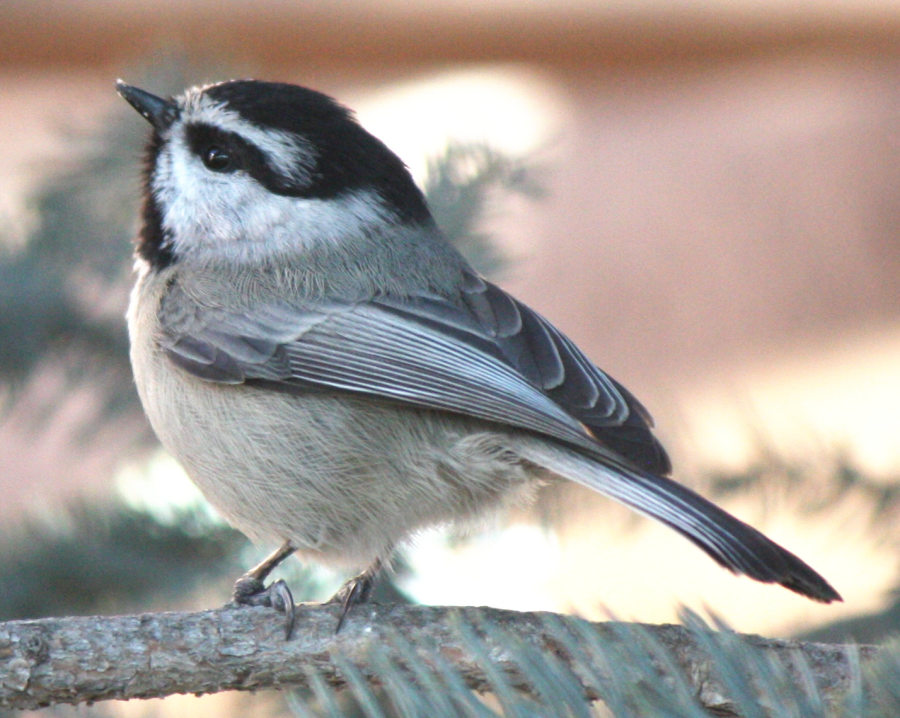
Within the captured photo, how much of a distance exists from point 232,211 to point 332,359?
0.31m

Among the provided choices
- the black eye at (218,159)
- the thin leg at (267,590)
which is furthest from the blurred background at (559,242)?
the black eye at (218,159)

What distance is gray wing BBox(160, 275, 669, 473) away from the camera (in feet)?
3.87

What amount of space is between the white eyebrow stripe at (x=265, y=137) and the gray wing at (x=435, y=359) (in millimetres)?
188

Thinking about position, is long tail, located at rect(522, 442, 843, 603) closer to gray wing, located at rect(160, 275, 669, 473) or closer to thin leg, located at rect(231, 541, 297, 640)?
gray wing, located at rect(160, 275, 669, 473)

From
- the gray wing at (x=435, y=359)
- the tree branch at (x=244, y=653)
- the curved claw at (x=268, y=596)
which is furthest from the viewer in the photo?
the gray wing at (x=435, y=359)

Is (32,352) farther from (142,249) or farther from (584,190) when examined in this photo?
(584,190)

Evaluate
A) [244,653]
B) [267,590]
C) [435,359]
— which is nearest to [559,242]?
[435,359]

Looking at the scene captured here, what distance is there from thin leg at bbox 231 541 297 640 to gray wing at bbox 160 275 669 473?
0.20 meters

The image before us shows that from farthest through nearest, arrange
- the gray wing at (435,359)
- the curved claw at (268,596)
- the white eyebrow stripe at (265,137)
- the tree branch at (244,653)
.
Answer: the white eyebrow stripe at (265,137) < the gray wing at (435,359) < the curved claw at (268,596) < the tree branch at (244,653)

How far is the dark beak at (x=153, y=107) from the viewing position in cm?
145

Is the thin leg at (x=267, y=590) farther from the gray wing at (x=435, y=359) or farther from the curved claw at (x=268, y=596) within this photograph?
the gray wing at (x=435, y=359)

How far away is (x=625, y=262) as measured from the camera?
2.83m

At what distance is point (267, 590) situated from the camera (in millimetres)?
1152

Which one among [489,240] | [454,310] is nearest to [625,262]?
[489,240]
